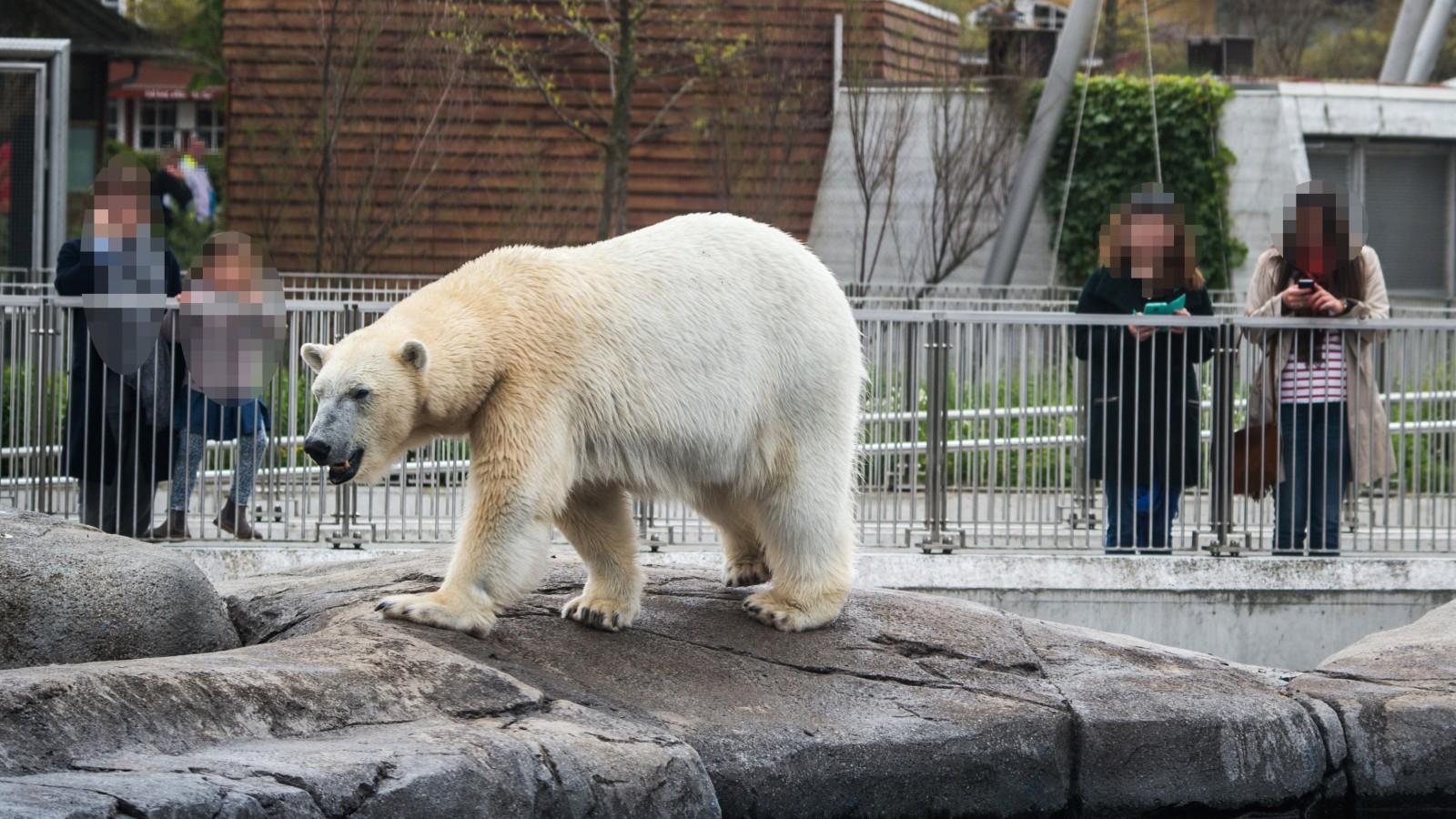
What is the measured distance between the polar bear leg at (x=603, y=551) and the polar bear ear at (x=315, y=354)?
0.93 metres

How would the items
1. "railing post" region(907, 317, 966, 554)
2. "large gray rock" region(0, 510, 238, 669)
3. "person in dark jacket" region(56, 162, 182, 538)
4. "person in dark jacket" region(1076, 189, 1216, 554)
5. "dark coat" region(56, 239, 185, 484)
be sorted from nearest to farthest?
"large gray rock" region(0, 510, 238, 669)
"person in dark jacket" region(56, 162, 182, 538)
"dark coat" region(56, 239, 185, 484)
"person in dark jacket" region(1076, 189, 1216, 554)
"railing post" region(907, 317, 966, 554)

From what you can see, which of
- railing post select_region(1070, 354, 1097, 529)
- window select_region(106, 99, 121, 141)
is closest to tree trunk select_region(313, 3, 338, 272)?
railing post select_region(1070, 354, 1097, 529)

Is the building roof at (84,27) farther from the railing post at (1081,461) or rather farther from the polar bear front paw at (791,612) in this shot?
the polar bear front paw at (791,612)

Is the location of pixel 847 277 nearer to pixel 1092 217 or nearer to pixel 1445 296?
pixel 1092 217

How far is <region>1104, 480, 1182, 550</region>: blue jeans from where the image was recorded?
8.97 meters

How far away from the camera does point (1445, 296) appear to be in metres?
20.7

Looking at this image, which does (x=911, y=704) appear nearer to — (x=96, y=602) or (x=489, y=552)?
(x=489, y=552)

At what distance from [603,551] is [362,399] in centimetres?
106

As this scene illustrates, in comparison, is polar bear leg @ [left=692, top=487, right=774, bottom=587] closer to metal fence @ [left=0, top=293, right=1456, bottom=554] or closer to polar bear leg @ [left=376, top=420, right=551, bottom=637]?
polar bear leg @ [left=376, top=420, right=551, bottom=637]

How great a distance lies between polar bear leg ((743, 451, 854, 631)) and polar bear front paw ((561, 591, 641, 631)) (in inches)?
18.6

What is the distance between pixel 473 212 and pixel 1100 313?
11707 millimetres

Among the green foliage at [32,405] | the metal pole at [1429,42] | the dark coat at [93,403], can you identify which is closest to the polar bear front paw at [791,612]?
the dark coat at [93,403]

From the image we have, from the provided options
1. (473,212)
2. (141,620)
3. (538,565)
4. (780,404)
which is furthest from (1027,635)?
(473,212)

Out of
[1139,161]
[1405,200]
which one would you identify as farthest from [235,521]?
[1405,200]
